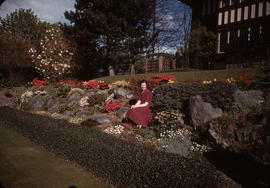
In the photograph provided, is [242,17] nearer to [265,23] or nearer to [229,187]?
[265,23]

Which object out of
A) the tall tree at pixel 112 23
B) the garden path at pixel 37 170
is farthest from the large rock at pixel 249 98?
the tall tree at pixel 112 23

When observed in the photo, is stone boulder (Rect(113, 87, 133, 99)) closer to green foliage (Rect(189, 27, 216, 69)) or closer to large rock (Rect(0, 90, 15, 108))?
green foliage (Rect(189, 27, 216, 69))

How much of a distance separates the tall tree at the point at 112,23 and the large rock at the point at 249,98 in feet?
41.9

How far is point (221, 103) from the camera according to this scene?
618 centimetres

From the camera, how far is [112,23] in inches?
685

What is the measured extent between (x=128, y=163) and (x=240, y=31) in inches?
577

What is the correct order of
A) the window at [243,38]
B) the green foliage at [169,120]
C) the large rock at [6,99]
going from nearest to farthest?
1. the green foliage at [169,120]
2. the window at [243,38]
3. the large rock at [6,99]

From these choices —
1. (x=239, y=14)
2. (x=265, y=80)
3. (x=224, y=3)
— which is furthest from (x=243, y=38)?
(x=265, y=80)

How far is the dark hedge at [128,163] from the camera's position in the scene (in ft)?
10.2

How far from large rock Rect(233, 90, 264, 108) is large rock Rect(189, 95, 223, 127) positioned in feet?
2.15

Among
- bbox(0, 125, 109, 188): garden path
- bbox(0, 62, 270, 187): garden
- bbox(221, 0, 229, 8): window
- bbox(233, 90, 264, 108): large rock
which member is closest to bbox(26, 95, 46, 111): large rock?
bbox(0, 62, 270, 187): garden

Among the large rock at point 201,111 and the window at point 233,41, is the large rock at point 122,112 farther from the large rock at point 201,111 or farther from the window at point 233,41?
the window at point 233,41

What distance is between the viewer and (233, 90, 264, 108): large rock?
6.00 meters

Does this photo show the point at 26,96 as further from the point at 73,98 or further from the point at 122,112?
the point at 122,112
